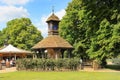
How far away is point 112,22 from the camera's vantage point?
2823cm

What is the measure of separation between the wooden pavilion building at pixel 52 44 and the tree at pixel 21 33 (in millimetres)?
30981

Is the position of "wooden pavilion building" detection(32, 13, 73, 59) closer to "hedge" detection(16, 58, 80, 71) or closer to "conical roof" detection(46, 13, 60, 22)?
"conical roof" detection(46, 13, 60, 22)

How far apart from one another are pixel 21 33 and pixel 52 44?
35688 millimetres

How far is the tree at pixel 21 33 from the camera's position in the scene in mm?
71875

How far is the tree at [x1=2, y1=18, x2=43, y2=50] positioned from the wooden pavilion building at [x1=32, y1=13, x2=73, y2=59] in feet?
102

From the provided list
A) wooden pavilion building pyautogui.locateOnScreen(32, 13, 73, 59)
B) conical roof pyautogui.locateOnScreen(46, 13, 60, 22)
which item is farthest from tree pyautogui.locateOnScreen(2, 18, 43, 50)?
wooden pavilion building pyautogui.locateOnScreen(32, 13, 73, 59)

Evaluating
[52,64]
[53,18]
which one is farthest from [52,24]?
[52,64]

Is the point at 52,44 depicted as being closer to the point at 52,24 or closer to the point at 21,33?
the point at 52,24

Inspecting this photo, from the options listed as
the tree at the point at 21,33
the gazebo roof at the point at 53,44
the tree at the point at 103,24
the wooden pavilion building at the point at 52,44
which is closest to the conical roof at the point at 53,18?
the wooden pavilion building at the point at 52,44

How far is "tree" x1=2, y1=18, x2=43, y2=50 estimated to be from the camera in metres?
71.9

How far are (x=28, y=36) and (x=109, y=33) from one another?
47.2 metres

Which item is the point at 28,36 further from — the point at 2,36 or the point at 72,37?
the point at 72,37

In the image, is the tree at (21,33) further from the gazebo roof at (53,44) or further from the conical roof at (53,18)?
the gazebo roof at (53,44)

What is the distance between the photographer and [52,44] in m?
38.2
